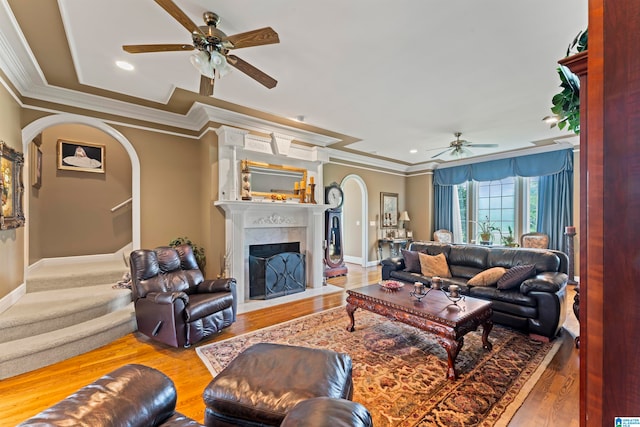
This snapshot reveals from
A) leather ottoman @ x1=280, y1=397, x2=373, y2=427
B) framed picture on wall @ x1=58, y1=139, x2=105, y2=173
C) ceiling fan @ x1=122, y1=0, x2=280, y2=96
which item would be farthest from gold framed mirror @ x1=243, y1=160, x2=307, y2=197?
leather ottoman @ x1=280, y1=397, x2=373, y2=427

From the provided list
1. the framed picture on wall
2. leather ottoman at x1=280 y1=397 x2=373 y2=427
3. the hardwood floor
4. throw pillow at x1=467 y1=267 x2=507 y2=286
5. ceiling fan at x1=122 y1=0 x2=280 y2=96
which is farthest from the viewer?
the framed picture on wall

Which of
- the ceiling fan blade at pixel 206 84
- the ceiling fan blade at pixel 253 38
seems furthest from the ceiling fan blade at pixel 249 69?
the ceiling fan blade at pixel 206 84

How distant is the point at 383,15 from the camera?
6.64ft

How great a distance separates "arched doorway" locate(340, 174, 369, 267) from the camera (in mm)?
6867

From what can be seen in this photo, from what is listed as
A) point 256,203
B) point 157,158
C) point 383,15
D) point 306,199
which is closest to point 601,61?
point 383,15

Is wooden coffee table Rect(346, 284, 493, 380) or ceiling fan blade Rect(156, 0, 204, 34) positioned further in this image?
wooden coffee table Rect(346, 284, 493, 380)

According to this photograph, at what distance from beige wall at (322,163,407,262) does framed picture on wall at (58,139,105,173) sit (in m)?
4.11

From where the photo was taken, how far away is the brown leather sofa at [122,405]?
100 cm

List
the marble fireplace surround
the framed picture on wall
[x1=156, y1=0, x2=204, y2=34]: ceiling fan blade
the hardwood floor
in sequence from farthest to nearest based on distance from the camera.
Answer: the framed picture on wall, the marble fireplace surround, the hardwood floor, [x1=156, y1=0, x2=204, y2=34]: ceiling fan blade

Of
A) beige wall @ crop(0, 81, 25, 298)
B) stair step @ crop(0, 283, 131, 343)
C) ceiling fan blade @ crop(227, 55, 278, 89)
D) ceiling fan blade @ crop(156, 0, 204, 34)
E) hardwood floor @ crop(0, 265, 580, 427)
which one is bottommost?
hardwood floor @ crop(0, 265, 580, 427)

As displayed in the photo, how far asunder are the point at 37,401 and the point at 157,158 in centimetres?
304

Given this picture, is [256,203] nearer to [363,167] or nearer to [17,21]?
[17,21]

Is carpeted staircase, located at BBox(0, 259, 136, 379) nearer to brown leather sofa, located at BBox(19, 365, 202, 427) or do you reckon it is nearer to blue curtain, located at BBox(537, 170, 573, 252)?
brown leather sofa, located at BBox(19, 365, 202, 427)

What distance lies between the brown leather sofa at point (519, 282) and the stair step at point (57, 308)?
3.78 m
